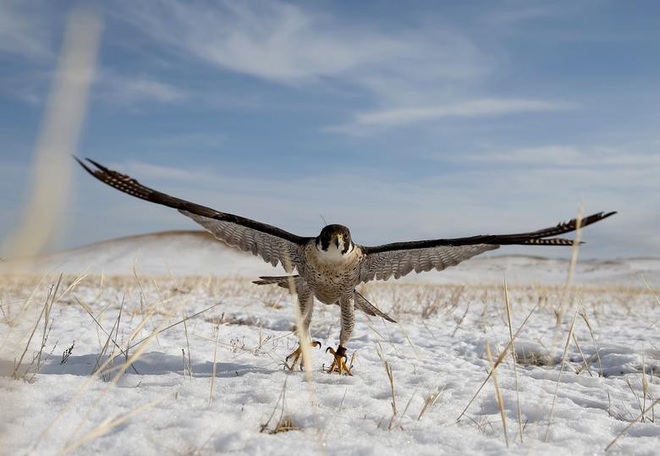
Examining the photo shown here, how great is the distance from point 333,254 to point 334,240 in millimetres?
121

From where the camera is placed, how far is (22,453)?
2.28 metres

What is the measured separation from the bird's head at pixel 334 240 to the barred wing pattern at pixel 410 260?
447mm

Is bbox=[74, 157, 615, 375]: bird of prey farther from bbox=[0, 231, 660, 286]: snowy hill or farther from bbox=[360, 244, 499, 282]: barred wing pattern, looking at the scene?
bbox=[0, 231, 660, 286]: snowy hill

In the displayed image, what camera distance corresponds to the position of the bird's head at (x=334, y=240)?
4.14 m

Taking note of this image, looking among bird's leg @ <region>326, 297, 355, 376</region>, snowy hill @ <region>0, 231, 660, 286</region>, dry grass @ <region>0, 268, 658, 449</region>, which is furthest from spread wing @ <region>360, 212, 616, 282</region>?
snowy hill @ <region>0, 231, 660, 286</region>

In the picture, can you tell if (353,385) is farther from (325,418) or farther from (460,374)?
(460,374)

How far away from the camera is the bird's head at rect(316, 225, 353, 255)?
4140mm

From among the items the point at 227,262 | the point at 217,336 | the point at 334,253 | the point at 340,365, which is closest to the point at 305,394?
the point at 340,365

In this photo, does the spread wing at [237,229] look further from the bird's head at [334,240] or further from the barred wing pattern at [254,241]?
the bird's head at [334,240]

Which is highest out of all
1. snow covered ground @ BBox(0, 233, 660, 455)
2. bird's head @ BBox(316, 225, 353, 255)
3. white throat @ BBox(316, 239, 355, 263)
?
bird's head @ BBox(316, 225, 353, 255)

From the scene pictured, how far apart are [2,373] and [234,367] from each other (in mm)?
1476

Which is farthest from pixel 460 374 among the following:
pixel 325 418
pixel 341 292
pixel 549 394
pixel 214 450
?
pixel 214 450

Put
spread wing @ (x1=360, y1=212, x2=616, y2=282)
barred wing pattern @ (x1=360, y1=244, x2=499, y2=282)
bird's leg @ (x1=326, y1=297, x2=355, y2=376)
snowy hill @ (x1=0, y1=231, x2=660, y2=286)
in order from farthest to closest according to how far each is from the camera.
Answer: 1. snowy hill @ (x1=0, y1=231, x2=660, y2=286)
2. barred wing pattern @ (x1=360, y1=244, x2=499, y2=282)
3. bird's leg @ (x1=326, y1=297, x2=355, y2=376)
4. spread wing @ (x1=360, y1=212, x2=616, y2=282)

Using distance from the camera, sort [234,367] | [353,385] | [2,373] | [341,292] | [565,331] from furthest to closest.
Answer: [565,331] → [341,292] → [234,367] → [353,385] → [2,373]
